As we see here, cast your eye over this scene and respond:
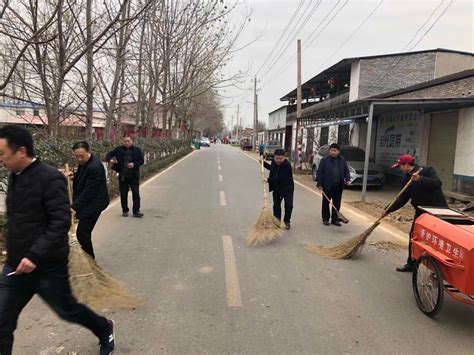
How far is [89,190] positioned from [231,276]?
2067 millimetres

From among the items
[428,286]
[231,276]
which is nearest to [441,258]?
[428,286]

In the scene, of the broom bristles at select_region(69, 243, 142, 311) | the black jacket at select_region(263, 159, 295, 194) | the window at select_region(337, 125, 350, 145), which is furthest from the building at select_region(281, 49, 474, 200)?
the broom bristles at select_region(69, 243, 142, 311)

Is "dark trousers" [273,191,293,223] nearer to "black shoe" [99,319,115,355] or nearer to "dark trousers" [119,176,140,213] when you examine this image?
"dark trousers" [119,176,140,213]

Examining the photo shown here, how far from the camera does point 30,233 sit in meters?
2.78

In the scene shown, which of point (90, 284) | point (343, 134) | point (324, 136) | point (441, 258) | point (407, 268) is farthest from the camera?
point (324, 136)

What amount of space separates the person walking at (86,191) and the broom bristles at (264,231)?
8.82ft

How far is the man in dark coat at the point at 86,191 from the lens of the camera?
500cm

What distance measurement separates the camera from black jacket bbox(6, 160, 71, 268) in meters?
2.73

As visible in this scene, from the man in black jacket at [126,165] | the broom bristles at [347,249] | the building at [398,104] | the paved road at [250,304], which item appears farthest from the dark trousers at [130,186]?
the building at [398,104]

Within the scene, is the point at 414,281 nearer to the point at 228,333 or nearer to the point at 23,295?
the point at 228,333

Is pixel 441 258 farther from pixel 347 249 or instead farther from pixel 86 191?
pixel 86 191

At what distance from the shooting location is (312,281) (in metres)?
5.18

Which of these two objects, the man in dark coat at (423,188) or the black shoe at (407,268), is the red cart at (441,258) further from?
the black shoe at (407,268)

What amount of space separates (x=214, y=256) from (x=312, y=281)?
1.60 m
